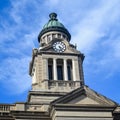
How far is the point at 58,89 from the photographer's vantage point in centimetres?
4366

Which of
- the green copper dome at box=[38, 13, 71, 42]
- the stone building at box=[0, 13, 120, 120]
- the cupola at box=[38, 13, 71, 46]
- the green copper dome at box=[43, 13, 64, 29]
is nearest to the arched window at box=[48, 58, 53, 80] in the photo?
the stone building at box=[0, 13, 120, 120]

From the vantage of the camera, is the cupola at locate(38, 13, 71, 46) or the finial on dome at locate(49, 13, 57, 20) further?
the finial on dome at locate(49, 13, 57, 20)

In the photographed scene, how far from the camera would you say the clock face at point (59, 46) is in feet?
156

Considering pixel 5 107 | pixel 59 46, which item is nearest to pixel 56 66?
pixel 59 46

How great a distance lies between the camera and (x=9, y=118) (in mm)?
36188

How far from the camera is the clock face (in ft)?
156

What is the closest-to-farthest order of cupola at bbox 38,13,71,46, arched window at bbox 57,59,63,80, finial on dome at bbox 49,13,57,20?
arched window at bbox 57,59,63,80 → cupola at bbox 38,13,71,46 → finial on dome at bbox 49,13,57,20

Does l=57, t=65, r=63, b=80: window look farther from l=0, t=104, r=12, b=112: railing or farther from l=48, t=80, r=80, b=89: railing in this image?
l=0, t=104, r=12, b=112: railing

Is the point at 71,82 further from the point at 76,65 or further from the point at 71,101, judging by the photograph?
the point at 71,101

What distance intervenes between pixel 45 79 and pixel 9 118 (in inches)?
373

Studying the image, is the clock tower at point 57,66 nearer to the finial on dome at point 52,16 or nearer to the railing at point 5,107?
the finial on dome at point 52,16

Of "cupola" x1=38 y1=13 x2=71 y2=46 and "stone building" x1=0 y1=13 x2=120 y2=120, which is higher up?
"cupola" x1=38 y1=13 x2=71 y2=46

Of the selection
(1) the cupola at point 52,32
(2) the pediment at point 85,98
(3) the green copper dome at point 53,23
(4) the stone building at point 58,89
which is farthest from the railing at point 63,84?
(3) the green copper dome at point 53,23

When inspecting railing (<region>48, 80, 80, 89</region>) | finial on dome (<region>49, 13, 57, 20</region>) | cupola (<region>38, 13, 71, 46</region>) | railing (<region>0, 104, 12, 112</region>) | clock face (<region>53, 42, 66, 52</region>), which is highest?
finial on dome (<region>49, 13, 57, 20</region>)
